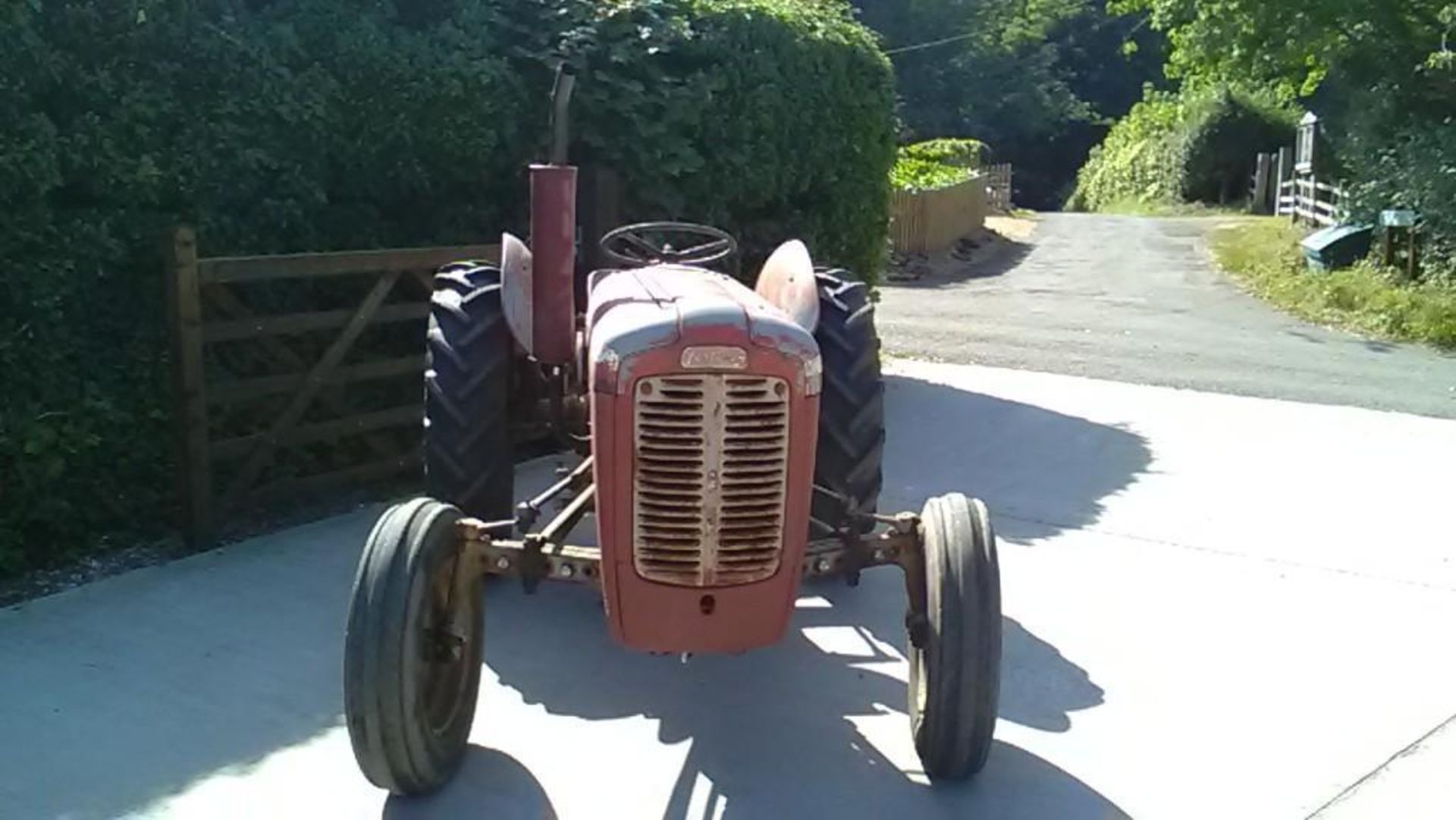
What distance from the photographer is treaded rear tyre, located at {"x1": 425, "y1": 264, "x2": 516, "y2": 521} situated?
17.2ft

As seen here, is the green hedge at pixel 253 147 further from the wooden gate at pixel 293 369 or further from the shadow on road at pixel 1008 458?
the shadow on road at pixel 1008 458

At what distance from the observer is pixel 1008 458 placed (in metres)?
8.30

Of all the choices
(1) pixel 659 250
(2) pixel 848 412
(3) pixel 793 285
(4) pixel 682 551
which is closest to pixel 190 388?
(1) pixel 659 250

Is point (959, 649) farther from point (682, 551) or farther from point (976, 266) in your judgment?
point (976, 266)

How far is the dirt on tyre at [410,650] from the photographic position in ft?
12.2

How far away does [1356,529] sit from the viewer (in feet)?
22.6

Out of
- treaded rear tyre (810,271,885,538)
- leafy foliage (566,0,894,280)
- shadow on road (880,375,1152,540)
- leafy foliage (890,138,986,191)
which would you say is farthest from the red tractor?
leafy foliage (890,138,986,191)

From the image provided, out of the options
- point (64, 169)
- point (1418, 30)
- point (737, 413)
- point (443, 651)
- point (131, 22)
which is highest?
point (1418, 30)

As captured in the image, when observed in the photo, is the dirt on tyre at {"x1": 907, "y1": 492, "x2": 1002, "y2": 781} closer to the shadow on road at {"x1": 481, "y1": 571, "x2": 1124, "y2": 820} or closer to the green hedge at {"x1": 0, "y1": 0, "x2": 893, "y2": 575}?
the shadow on road at {"x1": 481, "y1": 571, "x2": 1124, "y2": 820}

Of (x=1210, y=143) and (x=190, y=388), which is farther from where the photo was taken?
(x=1210, y=143)

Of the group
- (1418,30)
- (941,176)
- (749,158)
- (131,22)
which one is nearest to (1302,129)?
(941,176)

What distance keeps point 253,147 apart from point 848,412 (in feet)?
9.38

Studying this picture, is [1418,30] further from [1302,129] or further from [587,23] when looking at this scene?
[587,23]

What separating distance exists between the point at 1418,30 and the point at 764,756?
18.7 metres
